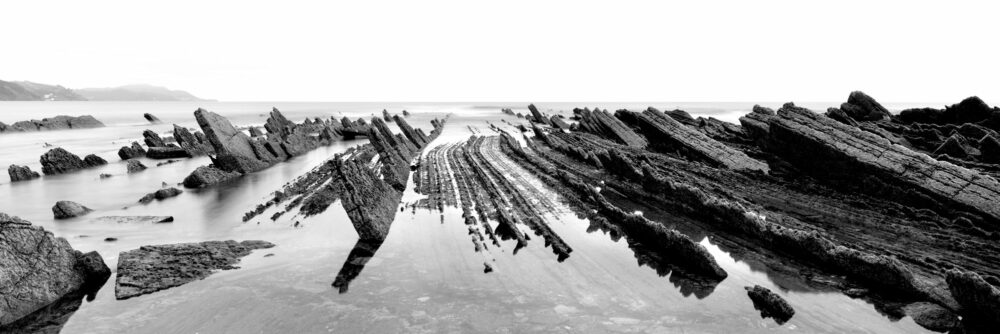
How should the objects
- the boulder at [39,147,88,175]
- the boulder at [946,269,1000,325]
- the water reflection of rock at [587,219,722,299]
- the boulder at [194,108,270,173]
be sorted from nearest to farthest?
the boulder at [946,269,1000,325]
the water reflection of rock at [587,219,722,299]
the boulder at [194,108,270,173]
the boulder at [39,147,88,175]

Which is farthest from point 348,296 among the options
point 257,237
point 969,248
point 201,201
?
point 969,248

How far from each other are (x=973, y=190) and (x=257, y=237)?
20081 millimetres

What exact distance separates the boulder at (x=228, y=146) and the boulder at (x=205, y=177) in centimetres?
158

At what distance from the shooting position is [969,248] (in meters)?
10.2

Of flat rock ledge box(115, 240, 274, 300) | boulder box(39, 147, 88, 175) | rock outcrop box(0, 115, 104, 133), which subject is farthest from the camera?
rock outcrop box(0, 115, 104, 133)

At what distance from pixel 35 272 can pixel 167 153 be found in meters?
29.4

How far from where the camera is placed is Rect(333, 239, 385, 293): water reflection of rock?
377 inches

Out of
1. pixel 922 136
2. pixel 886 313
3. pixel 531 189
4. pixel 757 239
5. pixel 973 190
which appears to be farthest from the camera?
pixel 922 136

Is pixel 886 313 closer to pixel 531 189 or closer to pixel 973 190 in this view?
pixel 973 190

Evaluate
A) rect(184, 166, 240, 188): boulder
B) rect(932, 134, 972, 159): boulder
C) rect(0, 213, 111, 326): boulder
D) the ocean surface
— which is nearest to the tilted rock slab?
rect(932, 134, 972, 159): boulder

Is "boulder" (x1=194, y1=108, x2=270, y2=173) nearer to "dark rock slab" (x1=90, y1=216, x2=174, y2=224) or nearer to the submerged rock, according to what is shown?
"dark rock slab" (x1=90, y1=216, x2=174, y2=224)

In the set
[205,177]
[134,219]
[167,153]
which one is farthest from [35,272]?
[167,153]

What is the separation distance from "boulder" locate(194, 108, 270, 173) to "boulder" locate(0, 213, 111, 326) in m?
16.6

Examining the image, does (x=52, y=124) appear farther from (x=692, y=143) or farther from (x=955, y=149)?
(x=955, y=149)
